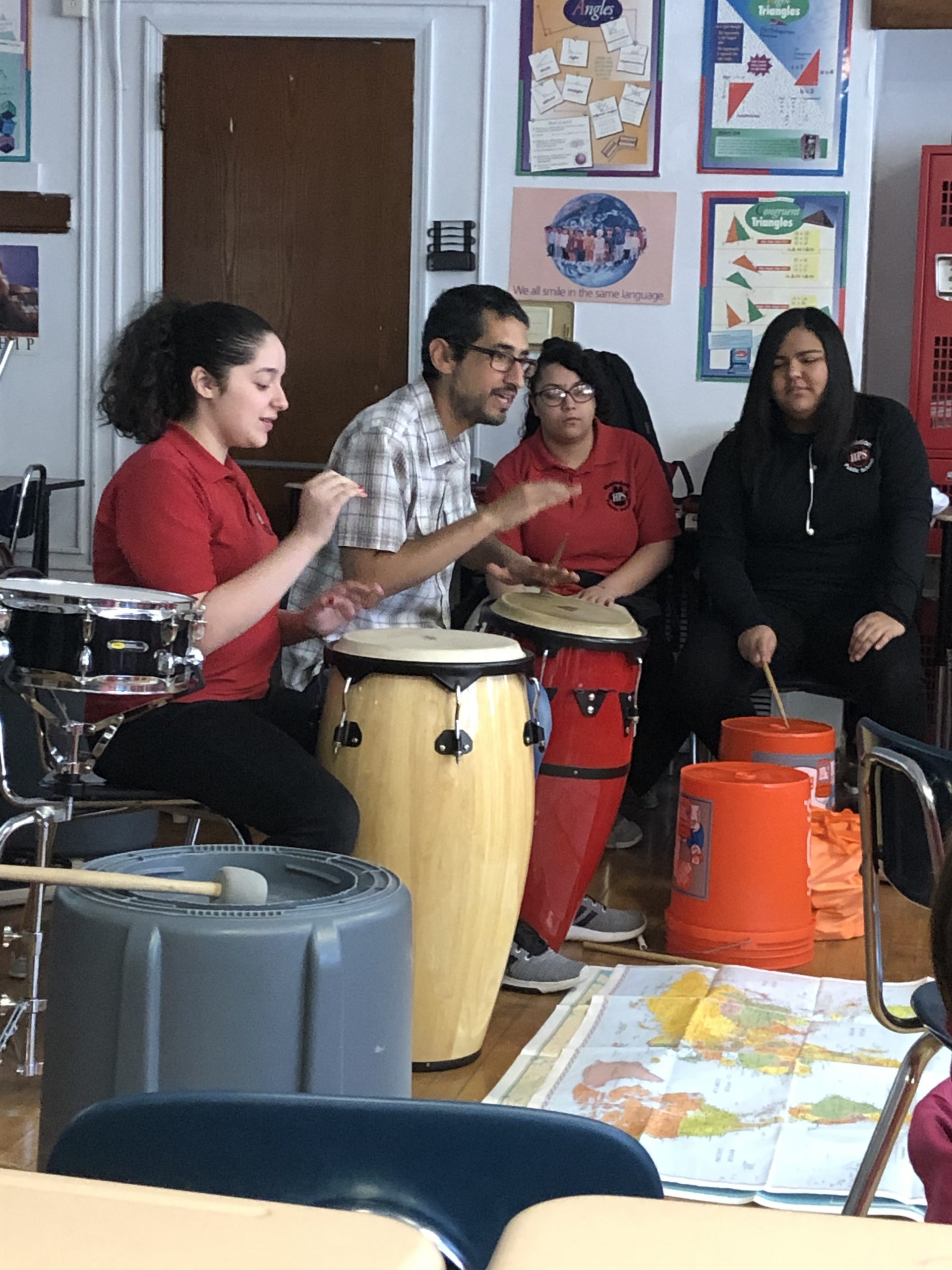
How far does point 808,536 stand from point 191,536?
1829 mm

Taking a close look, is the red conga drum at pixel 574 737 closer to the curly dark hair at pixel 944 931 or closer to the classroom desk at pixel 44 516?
the curly dark hair at pixel 944 931

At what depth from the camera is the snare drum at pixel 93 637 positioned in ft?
6.28

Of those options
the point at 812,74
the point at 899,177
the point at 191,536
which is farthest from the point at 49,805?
the point at 899,177

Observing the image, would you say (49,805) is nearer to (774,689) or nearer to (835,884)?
(835,884)

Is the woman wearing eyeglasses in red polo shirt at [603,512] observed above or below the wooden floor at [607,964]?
above

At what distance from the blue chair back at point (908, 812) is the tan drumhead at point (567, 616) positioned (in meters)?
1.02

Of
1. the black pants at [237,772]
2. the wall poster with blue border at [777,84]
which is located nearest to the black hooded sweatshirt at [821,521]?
the wall poster with blue border at [777,84]

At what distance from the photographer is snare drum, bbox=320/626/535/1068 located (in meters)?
2.19

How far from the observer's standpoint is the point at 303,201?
4.44 meters

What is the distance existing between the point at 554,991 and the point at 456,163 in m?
2.65

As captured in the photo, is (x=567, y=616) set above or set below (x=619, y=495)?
below

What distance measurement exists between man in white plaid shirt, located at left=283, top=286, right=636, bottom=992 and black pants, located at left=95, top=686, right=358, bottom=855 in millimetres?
465

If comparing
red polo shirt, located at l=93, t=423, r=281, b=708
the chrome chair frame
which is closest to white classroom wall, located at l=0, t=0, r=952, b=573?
red polo shirt, located at l=93, t=423, r=281, b=708

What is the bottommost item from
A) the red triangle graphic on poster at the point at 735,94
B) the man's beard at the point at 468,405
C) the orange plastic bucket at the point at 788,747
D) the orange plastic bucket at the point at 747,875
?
the orange plastic bucket at the point at 747,875
